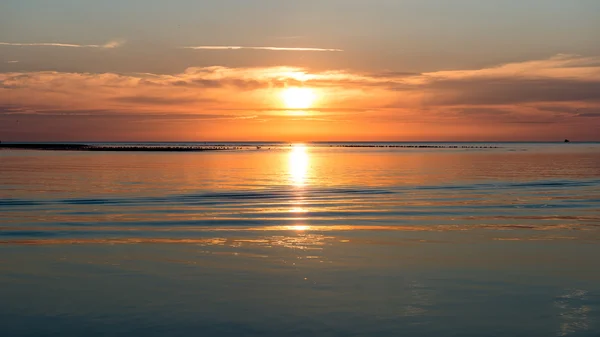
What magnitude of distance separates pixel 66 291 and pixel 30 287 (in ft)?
3.32

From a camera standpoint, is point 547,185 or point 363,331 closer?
point 363,331

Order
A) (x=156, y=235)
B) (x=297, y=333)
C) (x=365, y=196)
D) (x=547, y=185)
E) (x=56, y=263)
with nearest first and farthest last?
(x=297, y=333), (x=56, y=263), (x=156, y=235), (x=365, y=196), (x=547, y=185)

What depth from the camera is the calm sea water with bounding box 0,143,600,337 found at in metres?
13.3

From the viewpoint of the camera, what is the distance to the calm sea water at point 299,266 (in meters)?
13.3

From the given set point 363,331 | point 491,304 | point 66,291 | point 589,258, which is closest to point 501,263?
point 589,258

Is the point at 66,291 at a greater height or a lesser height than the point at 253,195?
lesser

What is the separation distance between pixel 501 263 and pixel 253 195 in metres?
22.0

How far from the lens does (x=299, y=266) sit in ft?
60.3

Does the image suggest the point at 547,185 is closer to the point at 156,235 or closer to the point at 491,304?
the point at 156,235

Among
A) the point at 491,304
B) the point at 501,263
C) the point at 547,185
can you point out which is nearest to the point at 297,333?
the point at 491,304

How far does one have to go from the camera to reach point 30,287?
1597cm

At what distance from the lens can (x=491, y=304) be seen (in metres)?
14.5

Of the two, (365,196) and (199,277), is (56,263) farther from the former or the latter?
(365,196)

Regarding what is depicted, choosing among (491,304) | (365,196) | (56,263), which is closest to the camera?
(491,304)
